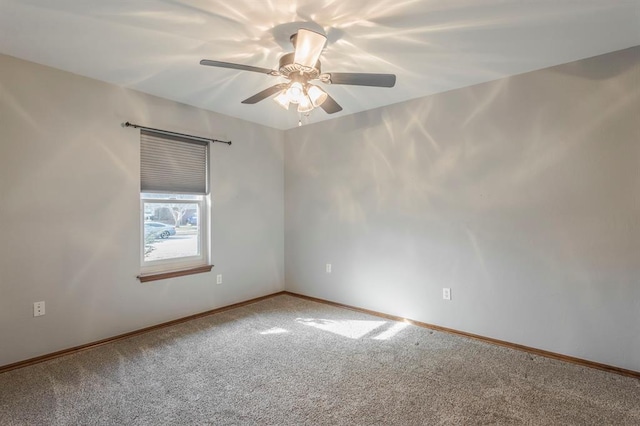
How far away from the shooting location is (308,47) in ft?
6.08

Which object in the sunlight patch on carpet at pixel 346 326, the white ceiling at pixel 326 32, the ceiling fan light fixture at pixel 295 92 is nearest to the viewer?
the white ceiling at pixel 326 32

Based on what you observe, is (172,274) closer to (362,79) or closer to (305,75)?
(305,75)

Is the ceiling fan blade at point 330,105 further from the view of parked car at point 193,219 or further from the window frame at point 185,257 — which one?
the view of parked car at point 193,219

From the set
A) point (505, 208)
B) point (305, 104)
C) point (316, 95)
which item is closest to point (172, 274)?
point (305, 104)

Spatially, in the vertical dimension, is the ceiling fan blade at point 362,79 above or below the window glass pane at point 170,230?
above

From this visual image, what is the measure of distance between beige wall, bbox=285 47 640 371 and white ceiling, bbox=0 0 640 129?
359mm

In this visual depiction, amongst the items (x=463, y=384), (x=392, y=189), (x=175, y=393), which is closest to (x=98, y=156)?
(x=175, y=393)

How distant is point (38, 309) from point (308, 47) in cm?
288

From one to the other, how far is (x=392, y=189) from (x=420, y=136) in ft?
2.08

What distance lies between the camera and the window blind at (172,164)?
324cm

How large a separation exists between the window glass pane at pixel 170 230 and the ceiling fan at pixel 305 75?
1.87 meters

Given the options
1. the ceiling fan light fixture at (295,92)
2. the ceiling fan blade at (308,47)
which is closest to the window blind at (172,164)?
the ceiling fan light fixture at (295,92)

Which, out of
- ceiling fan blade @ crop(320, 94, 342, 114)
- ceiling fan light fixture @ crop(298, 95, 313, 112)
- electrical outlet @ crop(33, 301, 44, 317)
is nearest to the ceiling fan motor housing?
ceiling fan light fixture @ crop(298, 95, 313, 112)

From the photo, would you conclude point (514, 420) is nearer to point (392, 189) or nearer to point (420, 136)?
point (392, 189)
